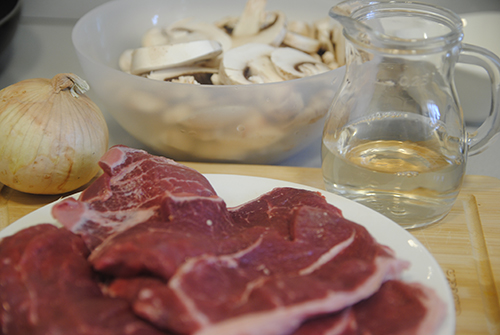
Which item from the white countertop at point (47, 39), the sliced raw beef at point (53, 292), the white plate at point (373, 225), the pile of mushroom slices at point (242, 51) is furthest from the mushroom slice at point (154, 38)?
the sliced raw beef at point (53, 292)

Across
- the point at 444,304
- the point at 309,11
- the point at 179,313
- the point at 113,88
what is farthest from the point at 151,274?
the point at 309,11

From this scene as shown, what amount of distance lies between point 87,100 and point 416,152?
2.64 feet

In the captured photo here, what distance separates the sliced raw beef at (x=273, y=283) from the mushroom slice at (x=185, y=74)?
628 millimetres

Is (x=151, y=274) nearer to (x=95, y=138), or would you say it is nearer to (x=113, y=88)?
(x=95, y=138)

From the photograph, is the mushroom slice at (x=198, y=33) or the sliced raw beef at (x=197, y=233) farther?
the mushroom slice at (x=198, y=33)

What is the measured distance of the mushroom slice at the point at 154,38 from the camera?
1.51m

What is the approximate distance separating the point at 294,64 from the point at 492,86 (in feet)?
1.70

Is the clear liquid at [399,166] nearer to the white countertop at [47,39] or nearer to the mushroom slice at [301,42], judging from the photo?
the mushroom slice at [301,42]

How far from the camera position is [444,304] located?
727mm

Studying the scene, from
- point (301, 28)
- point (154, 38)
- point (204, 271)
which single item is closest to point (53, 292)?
point (204, 271)

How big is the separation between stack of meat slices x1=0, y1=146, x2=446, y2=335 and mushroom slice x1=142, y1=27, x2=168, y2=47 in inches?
28.3

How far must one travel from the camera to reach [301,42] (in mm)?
1496

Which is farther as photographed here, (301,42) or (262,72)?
(301,42)

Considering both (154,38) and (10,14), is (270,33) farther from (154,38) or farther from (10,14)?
(10,14)
